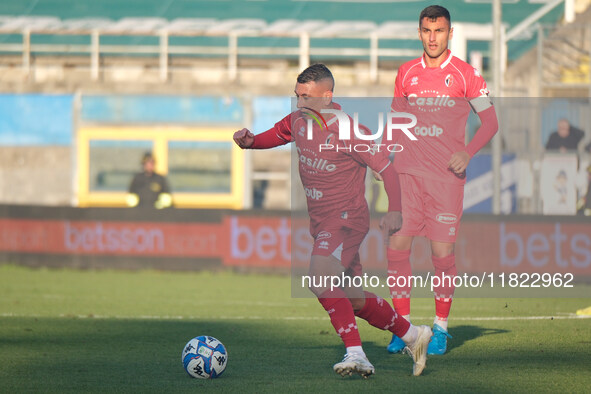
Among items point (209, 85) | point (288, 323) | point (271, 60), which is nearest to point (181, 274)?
point (288, 323)

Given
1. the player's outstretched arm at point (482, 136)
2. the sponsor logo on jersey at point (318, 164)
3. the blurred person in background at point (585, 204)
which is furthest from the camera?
the blurred person in background at point (585, 204)

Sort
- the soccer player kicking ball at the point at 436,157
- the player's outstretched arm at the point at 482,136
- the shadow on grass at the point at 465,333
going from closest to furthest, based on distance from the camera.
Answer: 1. the player's outstretched arm at the point at 482,136
2. the soccer player kicking ball at the point at 436,157
3. the shadow on grass at the point at 465,333

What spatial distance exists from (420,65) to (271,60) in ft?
62.9

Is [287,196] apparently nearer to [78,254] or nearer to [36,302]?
[78,254]

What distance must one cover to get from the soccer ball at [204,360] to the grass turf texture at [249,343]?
8 centimetres

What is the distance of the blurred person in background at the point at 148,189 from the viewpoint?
19188mm

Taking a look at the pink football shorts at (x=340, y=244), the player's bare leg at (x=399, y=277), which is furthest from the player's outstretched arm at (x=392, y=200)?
the player's bare leg at (x=399, y=277)

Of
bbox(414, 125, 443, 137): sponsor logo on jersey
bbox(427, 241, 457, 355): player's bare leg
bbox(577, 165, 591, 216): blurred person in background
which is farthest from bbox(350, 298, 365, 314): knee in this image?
bbox(577, 165, 591, 216): blurred person in background

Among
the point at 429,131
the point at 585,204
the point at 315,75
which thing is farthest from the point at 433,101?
the point at 585,204

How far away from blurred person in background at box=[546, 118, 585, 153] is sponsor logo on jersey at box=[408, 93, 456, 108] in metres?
9.97

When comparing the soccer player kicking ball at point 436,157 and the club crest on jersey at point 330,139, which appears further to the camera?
the soccer player kicking ball at point 436,157

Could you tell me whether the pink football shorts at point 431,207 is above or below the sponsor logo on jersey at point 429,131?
below

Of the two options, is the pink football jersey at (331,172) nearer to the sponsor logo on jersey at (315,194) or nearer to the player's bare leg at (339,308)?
the sponsor logo on jersey at (315,194)

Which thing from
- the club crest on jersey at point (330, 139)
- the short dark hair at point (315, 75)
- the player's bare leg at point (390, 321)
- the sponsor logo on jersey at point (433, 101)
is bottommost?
the player's bare leg at point (390, 321)
